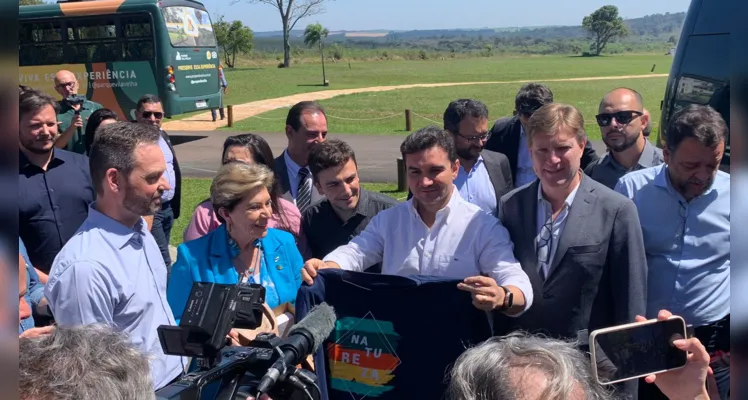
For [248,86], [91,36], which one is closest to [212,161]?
[91,36]

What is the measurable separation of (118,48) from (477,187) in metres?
19.2

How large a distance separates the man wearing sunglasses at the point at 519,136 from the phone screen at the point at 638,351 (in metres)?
4.13

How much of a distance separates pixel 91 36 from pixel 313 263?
70.0ft

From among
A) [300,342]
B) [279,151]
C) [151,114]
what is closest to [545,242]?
[300,342]

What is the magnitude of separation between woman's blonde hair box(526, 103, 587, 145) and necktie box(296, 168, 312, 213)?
2374mm

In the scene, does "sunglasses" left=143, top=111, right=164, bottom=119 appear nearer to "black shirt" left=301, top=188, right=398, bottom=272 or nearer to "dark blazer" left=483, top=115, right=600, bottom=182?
"dark blazer" left=483, top=115, right=600, bottom=182

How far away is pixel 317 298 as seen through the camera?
3.33m

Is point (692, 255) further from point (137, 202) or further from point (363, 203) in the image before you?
point (137, 202)

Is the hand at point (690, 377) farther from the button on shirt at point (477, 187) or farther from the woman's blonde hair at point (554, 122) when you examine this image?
the button on shirt at point (477, 187)

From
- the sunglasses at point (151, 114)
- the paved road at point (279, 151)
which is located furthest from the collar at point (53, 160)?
the paved road at point (279, 151)

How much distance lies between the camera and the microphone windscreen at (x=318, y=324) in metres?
2.04

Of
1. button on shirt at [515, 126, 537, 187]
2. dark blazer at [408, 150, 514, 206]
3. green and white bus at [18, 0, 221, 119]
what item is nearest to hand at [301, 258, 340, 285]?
dark blazer at [408, 150, 514, 206]

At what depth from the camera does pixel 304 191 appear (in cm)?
552

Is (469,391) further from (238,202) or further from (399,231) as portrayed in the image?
(238,202)
